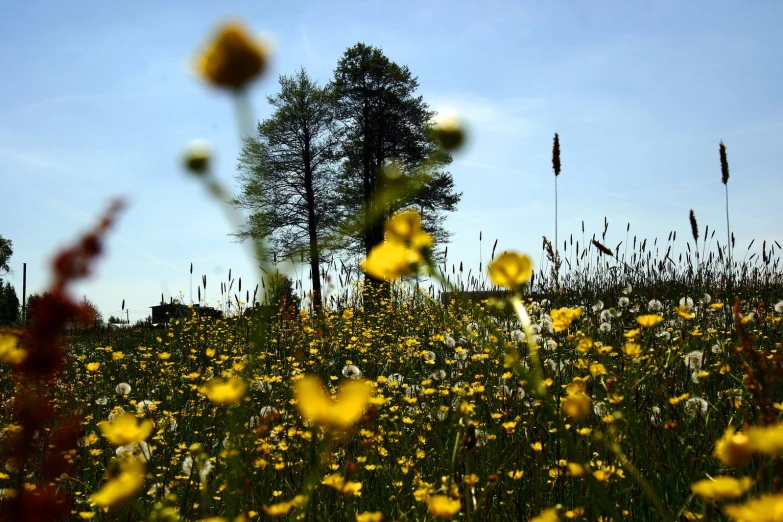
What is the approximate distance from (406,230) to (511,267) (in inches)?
5.4

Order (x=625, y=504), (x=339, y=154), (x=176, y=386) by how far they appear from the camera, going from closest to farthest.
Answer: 1. (x=625, y=504)
2. (x=176, y=386)
3. (x=339, y=154)

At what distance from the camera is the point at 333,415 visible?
575 millimetres

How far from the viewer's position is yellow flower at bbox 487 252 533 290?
0.74 metres

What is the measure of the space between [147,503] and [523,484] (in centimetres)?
131

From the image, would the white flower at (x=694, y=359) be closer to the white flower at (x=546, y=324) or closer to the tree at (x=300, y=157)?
the white flower at (x=546, y=324)

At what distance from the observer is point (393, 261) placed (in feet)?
2.32

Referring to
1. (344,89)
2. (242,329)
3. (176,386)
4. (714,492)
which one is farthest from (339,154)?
(714,492)

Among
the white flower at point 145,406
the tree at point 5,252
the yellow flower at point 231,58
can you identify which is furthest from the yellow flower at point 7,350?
the tree at point 5,252

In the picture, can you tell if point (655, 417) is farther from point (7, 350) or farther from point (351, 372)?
point (7, 350)

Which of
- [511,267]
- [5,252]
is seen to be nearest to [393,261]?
[511,267]

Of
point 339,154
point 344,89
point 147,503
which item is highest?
point 344,89

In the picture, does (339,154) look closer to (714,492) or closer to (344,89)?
(344,89)

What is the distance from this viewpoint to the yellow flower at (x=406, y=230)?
2.36 ft

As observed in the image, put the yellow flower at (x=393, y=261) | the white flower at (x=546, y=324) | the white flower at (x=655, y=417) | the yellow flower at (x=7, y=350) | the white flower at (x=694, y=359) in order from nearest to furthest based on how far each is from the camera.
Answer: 1. the yellow flower at (x=393, y=261)
2. the yellow flower at (x=7, y=350)
3. the white flower at (x=655, y=417)
4. the white flower at (x=694, y=359)
5. the white flower at (x=546, y=324)
